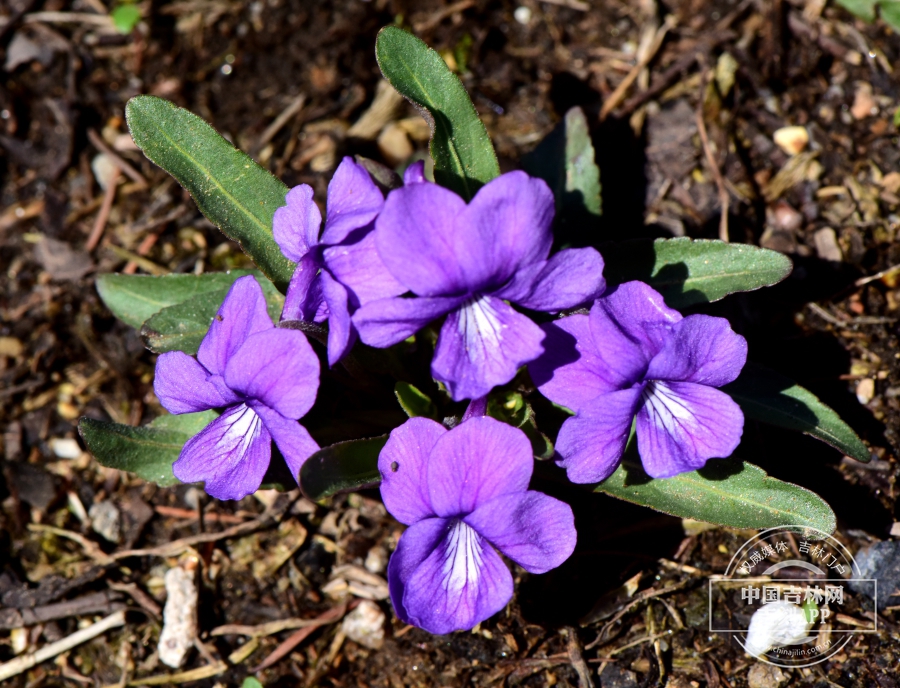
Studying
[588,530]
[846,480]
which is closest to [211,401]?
[588,530]

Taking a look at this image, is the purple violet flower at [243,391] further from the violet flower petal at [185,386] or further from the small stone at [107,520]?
the small stone at [107,520]

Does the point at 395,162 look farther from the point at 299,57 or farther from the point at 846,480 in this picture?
the point at 846,480

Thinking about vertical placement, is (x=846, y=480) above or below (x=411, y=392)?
below

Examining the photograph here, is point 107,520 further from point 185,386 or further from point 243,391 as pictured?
point 243,391

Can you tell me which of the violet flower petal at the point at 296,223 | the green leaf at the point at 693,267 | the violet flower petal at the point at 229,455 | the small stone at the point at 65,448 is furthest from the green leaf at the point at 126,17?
the green leaf at the point at 693,267

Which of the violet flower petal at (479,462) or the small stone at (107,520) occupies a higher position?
the violet flower petal at (479,462)

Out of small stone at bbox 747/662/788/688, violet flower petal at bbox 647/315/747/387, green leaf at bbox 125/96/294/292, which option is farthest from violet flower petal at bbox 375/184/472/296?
small stone at bbox 747/662/788/688

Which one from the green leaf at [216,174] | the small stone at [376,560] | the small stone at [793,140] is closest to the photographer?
the green leaf at [216,174]

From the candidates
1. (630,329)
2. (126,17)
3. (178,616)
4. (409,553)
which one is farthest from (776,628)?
(126,17)
